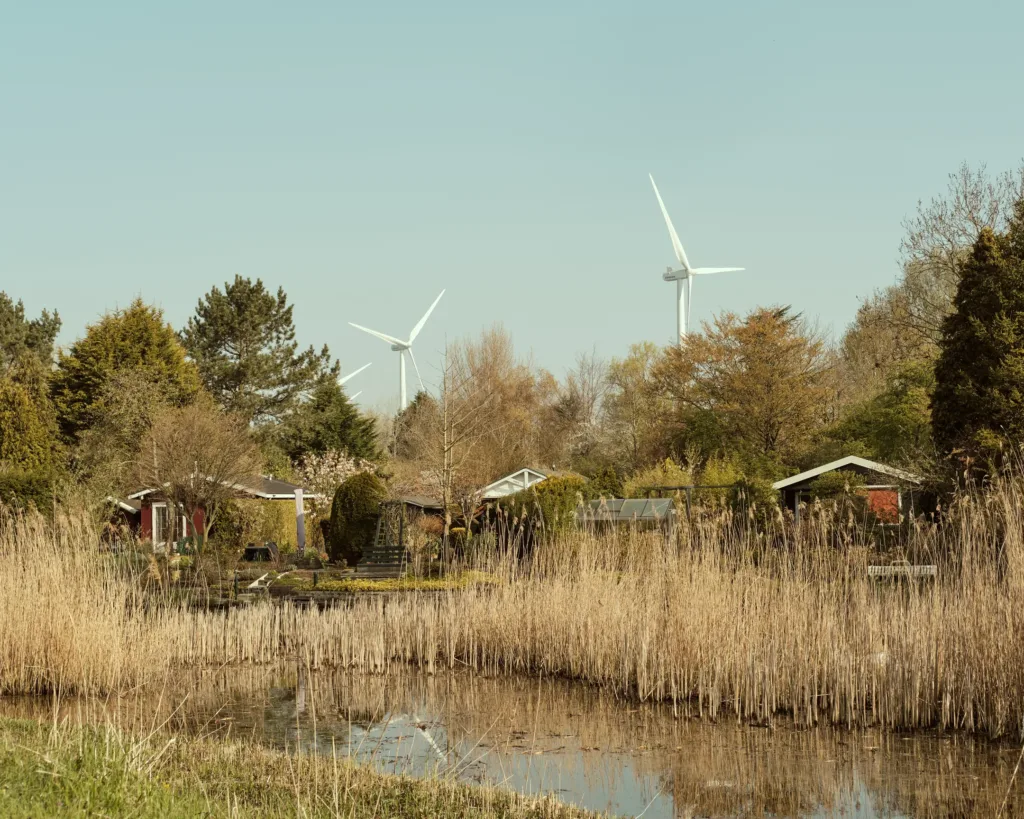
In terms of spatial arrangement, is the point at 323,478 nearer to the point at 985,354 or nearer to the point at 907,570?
the point at 985,354

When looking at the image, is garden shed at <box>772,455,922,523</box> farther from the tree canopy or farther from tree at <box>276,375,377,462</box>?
tree at <box>276,375,377,462</box>

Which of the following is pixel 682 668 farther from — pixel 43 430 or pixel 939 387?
pixel 43 430

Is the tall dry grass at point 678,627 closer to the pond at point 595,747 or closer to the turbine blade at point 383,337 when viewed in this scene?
the pond at point 595,747

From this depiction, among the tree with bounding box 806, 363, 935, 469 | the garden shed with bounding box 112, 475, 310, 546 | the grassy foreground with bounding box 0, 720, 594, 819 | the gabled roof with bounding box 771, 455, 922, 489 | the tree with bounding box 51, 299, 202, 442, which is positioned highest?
the tree with bounding box 51, 299, 202, 442

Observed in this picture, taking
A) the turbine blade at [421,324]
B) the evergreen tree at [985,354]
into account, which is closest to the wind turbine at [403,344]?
the turbine blade at [421,324]

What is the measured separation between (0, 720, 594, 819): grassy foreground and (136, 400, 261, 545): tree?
20.1 metres

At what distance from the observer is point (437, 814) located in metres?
5.76

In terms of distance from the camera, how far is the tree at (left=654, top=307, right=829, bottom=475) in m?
40.2

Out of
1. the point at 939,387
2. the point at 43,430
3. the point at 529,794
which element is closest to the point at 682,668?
the point at 529,794

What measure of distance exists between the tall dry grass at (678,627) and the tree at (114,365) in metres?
27.6

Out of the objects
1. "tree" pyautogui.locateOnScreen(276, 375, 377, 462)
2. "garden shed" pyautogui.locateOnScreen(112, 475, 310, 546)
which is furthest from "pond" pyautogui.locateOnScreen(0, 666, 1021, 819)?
"tree" pyautogui.locateOnScreen(276, 375, 377, 462)

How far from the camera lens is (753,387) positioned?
1593 inches

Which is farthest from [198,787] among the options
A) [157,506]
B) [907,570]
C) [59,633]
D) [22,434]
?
[22,434]

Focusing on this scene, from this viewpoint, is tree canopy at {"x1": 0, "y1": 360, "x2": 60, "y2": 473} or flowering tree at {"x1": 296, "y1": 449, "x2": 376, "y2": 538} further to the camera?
flowering tree at {"x1": 296, "y1": 449, "x2": 376, "y2": 538}
